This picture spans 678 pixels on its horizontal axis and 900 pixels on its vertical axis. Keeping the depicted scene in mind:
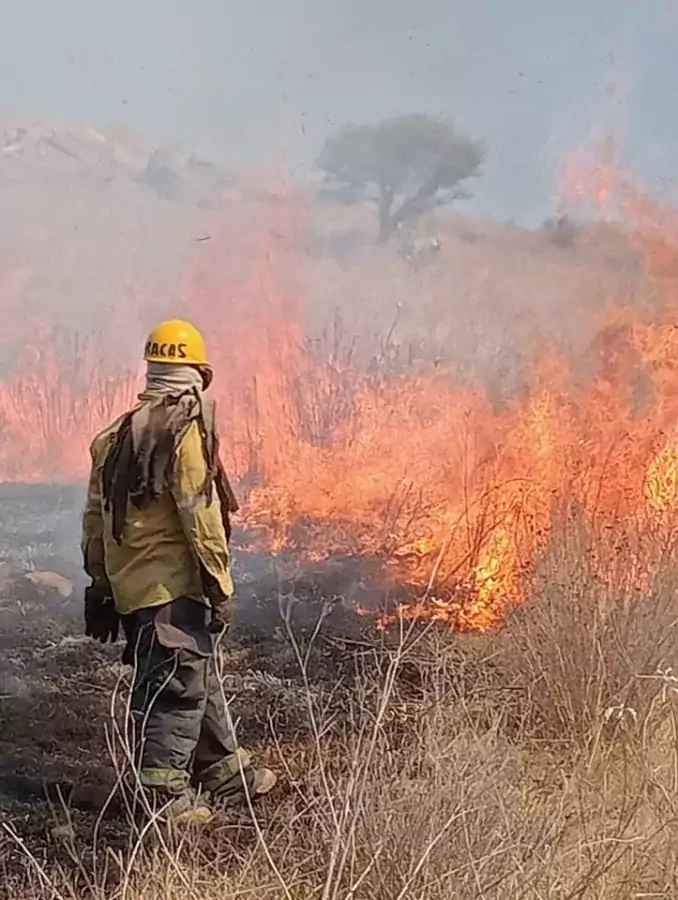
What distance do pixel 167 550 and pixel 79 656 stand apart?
2.20 metres

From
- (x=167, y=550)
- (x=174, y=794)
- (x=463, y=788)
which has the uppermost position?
(x=167, y=550)

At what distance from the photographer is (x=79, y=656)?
5.81m

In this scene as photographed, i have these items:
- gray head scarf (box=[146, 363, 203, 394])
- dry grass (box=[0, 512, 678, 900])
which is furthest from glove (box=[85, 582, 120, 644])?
gray head scarf (box=[146, 363, 203, 394])

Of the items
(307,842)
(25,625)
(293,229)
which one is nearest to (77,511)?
(25,625)

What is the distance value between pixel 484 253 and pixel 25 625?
4846 millimetres

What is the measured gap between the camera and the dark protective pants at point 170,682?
12.6 ft

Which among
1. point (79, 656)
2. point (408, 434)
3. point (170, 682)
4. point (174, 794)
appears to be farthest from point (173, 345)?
point (408, 434)

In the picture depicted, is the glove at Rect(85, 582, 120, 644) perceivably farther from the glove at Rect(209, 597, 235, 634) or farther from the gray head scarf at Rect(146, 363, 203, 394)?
the gray head scarf at Rect(146, 363, 203, 394)

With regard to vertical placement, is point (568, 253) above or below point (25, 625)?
above

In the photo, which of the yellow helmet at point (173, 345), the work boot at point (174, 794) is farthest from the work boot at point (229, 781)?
the yellow helmet at point (173, 345)

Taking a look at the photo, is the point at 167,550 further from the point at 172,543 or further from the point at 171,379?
the point at 171,379

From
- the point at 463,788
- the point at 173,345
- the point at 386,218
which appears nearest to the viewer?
the point at 463,788

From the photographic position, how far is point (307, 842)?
142 inches

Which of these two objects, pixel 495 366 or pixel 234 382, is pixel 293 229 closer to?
pixel 234 382
